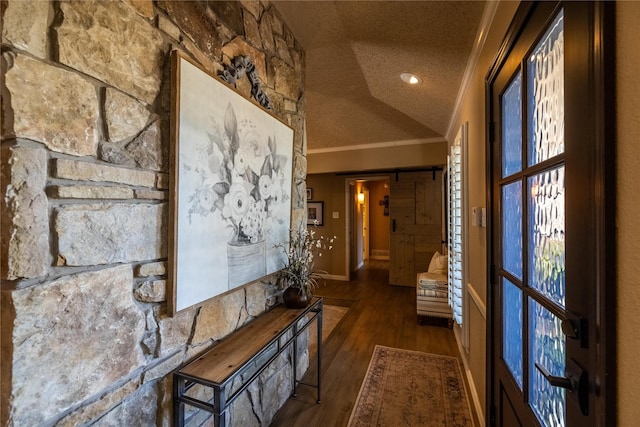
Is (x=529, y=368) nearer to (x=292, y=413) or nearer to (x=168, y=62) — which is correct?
(x=292, y=413)

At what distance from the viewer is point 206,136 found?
50.1 inches

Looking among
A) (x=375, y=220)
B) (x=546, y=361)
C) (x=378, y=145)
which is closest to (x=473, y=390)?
(x=546, y=361)

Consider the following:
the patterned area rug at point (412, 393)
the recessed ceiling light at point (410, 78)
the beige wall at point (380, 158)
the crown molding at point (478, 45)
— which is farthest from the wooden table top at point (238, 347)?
the beige wall at point (380, 158)

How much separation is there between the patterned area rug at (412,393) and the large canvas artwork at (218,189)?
1.26 m

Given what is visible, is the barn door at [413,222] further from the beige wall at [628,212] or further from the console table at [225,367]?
the beige wall at [628,212]

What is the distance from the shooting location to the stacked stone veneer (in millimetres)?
714

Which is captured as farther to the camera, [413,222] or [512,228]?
[413,222]

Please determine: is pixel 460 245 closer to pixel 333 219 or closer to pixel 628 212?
pixel 628 212

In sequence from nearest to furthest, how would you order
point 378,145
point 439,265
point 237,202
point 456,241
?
1. point 237,202
2. point 456,241
3. point 439,265
4. point 378,145

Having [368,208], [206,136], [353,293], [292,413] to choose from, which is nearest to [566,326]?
[206,136]

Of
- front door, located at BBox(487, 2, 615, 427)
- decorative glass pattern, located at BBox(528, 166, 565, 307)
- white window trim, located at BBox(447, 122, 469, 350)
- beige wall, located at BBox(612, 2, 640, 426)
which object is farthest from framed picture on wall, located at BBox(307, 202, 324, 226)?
beige wall, located at BBox(612, 2, 640, 426)

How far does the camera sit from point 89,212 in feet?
2.85

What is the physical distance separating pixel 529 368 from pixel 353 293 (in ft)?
12.7

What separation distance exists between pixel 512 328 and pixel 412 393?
51.1 inches
